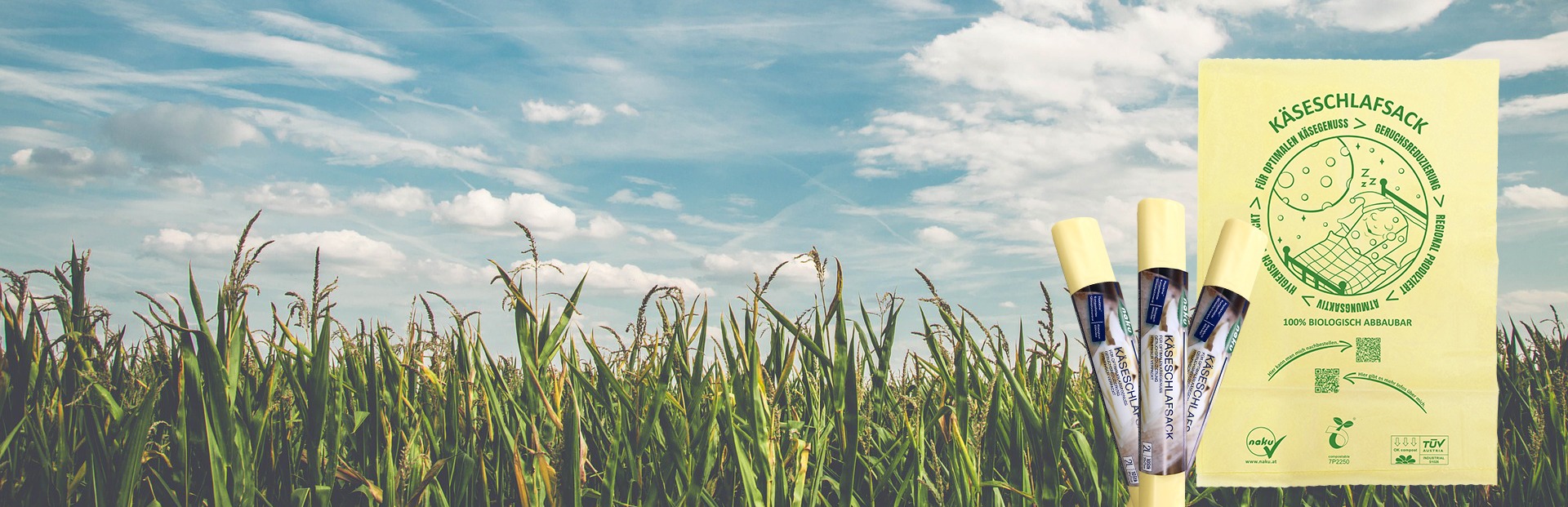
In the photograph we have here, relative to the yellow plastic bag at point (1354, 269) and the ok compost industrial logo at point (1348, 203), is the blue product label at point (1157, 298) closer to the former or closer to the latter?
the yellow plastic bag at point (1354, 269)

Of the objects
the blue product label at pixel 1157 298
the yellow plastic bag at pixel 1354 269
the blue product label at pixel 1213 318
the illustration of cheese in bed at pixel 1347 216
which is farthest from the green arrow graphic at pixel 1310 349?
the blue product label at pixel 1157 298

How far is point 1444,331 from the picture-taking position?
263 centimetres

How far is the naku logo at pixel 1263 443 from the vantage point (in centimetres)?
258

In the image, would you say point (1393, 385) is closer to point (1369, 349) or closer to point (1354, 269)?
point (1369, 349)

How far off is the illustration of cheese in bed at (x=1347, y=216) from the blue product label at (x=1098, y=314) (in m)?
0.66

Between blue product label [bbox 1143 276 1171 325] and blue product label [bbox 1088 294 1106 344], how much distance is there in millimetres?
115

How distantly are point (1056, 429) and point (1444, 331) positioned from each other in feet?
3.94

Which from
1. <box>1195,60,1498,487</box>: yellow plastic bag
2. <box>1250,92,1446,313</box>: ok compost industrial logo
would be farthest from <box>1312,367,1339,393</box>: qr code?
<box>1250,92,1446,313</box>: ok compost industrial logo

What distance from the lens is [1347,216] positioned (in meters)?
2.61

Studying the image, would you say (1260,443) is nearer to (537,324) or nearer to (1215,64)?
(1215,64)

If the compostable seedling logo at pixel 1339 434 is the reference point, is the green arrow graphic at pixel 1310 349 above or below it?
above

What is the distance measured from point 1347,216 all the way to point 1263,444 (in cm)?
67

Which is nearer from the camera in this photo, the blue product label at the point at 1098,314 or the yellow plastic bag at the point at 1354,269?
the blue product label at the point at 1098,314

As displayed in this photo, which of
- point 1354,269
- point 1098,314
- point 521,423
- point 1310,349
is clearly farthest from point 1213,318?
point 521,423
